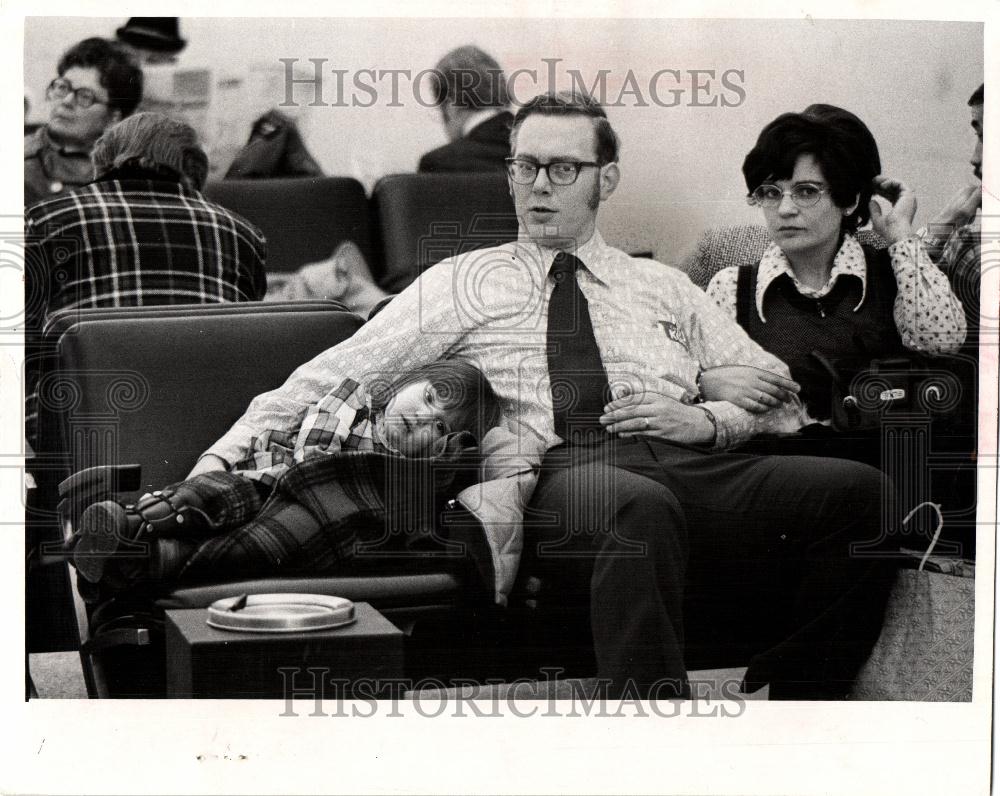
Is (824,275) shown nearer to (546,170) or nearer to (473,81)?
(546,170)

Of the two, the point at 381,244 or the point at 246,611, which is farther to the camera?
the point at 381,244

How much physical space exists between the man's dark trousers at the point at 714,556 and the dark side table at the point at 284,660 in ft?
1.50

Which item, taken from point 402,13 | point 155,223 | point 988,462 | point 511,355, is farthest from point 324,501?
point 988,462

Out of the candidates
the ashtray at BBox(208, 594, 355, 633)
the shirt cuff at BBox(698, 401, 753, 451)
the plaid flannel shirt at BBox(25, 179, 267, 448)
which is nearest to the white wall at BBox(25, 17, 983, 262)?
the plaid flannel shirt at BBox(25, 179, 267, 448)

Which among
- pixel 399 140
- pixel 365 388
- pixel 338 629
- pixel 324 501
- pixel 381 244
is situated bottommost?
pixel 338 629

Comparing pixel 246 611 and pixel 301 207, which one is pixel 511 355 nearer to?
pixel 301 207

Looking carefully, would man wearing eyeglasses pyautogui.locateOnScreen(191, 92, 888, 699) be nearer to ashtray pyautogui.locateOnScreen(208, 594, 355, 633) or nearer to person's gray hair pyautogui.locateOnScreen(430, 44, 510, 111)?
person's gray hair pyautogui.locateOnScreen(430, 44, 510, 111)

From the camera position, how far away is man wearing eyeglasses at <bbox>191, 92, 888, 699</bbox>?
3.38 m

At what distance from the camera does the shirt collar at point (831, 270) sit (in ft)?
→ 11.4

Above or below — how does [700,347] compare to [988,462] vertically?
above

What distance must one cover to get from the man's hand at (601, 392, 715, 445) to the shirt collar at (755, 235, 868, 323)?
34cm

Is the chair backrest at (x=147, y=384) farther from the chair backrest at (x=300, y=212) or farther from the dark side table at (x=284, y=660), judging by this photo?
the dark side table at (x=284, y=660)

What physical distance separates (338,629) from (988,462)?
5.97ft

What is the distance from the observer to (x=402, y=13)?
11.3ft
